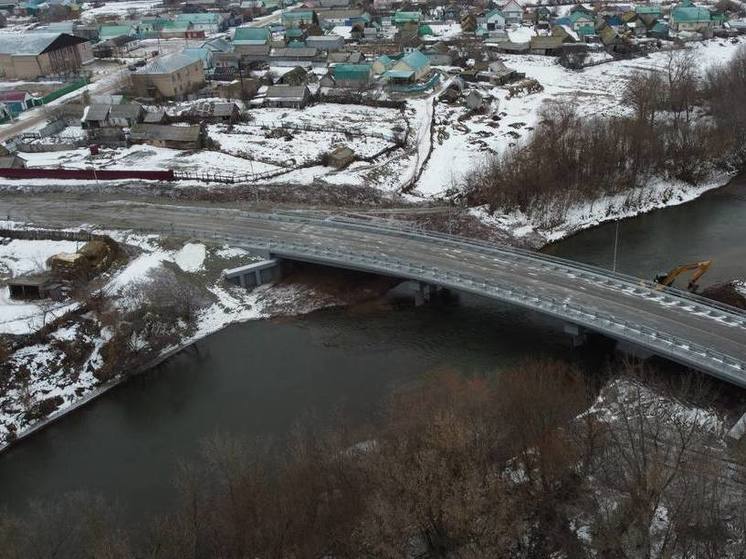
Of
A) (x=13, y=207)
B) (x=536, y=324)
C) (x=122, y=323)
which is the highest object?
(x=13, y=207)

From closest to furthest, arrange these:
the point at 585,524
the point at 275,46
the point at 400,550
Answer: the point at 400,550, the point at 585,524, the point at 275,46

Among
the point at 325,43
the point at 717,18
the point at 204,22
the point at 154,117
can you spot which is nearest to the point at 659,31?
the point at 717,18

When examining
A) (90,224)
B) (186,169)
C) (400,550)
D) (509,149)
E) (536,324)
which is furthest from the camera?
(509,149)

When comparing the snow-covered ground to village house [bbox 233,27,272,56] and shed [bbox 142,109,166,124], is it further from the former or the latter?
village house [bbox 233,27,272,56]

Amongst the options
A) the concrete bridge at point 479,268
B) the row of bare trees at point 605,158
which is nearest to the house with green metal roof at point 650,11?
the row of bare trees at point 605,158

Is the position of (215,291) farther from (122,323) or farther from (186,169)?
(186,169)

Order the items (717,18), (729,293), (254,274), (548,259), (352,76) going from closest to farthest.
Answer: (729,293)
(548,259)
(254,274)
(352,76)
(717,18)

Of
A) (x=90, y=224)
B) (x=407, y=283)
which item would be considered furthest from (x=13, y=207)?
(x=407, y=283)

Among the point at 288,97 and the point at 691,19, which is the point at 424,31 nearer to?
the point at 691,19

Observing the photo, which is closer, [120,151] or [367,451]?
[367,451]
